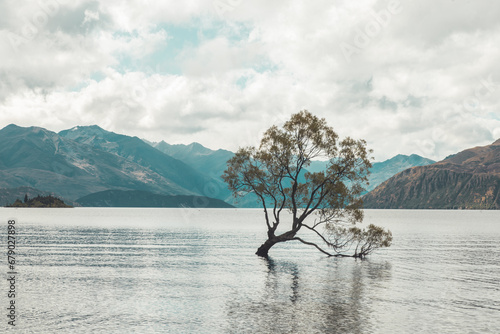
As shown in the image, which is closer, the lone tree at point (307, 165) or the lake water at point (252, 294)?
the lake water at point (252, 294)

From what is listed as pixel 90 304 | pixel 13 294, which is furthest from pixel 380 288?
pixel 13 294

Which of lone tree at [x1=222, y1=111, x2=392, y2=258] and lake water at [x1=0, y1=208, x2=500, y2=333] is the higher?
lone tree at [x1=222, y1=111, x2=392, y2=258]

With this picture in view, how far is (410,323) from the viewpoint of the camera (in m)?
34.0

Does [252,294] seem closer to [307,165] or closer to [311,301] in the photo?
[311,301]

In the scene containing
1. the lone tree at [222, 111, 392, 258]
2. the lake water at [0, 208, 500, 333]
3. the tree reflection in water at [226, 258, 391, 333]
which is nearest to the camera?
the tree reflection in water at [226, 258, 391, 333]

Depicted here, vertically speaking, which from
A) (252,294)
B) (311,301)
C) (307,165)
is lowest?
(252,294)

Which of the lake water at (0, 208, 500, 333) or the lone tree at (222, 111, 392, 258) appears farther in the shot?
the lone tree at (222, 111, 392, 258)

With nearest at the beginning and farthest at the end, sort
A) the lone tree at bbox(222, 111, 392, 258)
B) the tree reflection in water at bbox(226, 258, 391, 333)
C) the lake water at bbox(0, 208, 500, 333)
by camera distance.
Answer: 1. the tree reflection in water at bbox(226, 258, 391, 333)
2. the lake water at bbox(0, 208, 500, 333)
3. the lone tree at bbox(222, 111, 392, 258)

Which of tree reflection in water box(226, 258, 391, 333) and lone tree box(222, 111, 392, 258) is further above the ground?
lone tree box(222, 111, 392, 258)

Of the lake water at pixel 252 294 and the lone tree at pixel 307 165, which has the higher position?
the lone tree at pixel 307 165

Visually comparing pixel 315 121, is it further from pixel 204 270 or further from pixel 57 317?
pixel 57 317

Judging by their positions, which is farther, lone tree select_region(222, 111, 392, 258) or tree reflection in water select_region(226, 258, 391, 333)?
lone tree select_region(222, 111, 392, 258)

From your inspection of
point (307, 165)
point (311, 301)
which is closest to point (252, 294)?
point (311, 301)

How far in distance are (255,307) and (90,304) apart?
14.2 m
